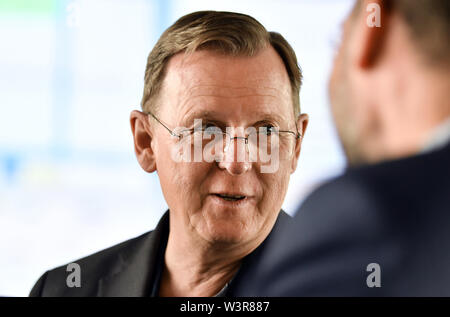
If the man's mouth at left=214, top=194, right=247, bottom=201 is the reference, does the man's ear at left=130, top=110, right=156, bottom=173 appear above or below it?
above

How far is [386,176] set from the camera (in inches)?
22.7

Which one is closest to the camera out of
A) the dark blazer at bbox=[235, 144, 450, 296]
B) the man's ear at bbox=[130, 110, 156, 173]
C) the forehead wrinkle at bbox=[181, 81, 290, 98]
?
the dark blazer at bbox=[235, 144, 450, 296]

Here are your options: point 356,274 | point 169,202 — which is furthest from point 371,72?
point 169,202

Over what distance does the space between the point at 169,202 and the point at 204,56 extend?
1.01ft

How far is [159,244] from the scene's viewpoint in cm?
111

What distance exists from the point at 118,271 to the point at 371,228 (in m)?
0.66

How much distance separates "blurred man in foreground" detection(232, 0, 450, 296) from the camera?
597 millimetres

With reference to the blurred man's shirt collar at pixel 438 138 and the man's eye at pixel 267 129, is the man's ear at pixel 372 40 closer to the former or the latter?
the blurred man's shirt collar at pixel 438 138

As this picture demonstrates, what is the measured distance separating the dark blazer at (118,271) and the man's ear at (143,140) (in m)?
0.12

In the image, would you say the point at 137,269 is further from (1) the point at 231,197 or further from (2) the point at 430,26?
(2) the point at 430,26

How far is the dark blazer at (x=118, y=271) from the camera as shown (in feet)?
3.56

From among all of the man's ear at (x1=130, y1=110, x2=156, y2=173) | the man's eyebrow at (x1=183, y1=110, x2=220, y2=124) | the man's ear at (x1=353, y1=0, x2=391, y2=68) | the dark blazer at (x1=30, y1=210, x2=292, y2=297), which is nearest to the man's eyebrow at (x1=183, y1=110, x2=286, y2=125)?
the man's eyebrow at (x1=183, y1=110, x2=220, y2=124)

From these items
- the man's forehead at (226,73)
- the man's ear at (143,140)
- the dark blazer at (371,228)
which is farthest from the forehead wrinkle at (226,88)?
the dark blazer at (371,228)

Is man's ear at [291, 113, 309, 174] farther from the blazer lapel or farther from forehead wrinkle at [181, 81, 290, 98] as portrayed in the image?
the blazer lapel
